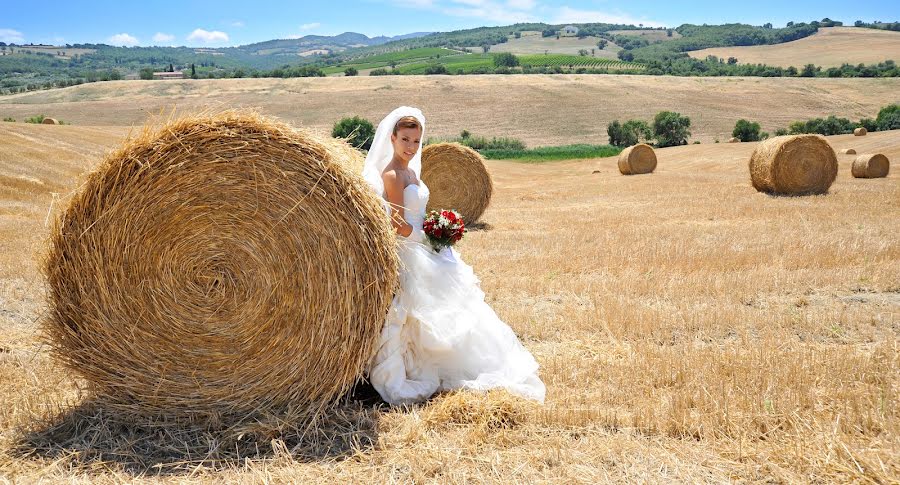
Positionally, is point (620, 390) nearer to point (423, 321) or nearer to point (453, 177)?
point (423, 321)

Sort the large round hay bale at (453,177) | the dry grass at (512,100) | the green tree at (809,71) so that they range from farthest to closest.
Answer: the green tree at (809,71) < the dry grass at (512,100) < the large round hay bale at (453,177)

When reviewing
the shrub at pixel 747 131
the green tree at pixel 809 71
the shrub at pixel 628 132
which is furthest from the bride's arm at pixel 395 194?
the green tree at pixel 809 71

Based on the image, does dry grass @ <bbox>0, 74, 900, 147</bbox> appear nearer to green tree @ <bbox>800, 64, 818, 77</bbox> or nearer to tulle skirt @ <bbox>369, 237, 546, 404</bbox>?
green tree @ <bbox>800, 64, 818, 77</bbox>

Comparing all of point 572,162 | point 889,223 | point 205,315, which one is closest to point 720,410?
point 205,315

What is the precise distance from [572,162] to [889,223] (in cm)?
2580

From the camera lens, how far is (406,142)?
4.66m

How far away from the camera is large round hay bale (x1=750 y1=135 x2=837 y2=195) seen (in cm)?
1633

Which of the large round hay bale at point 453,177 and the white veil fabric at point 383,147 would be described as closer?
the white veil fabric at point 383,147

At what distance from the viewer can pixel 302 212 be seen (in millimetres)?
3943

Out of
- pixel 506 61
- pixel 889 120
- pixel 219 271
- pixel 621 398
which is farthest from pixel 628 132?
pixel 506 61

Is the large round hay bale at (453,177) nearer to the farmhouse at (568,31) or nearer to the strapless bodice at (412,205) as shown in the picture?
the strapless bodice at (412,205)

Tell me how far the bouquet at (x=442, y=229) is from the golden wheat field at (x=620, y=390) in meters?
0.99

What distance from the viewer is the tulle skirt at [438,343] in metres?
4.33

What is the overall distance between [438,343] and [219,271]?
1.36 metres
